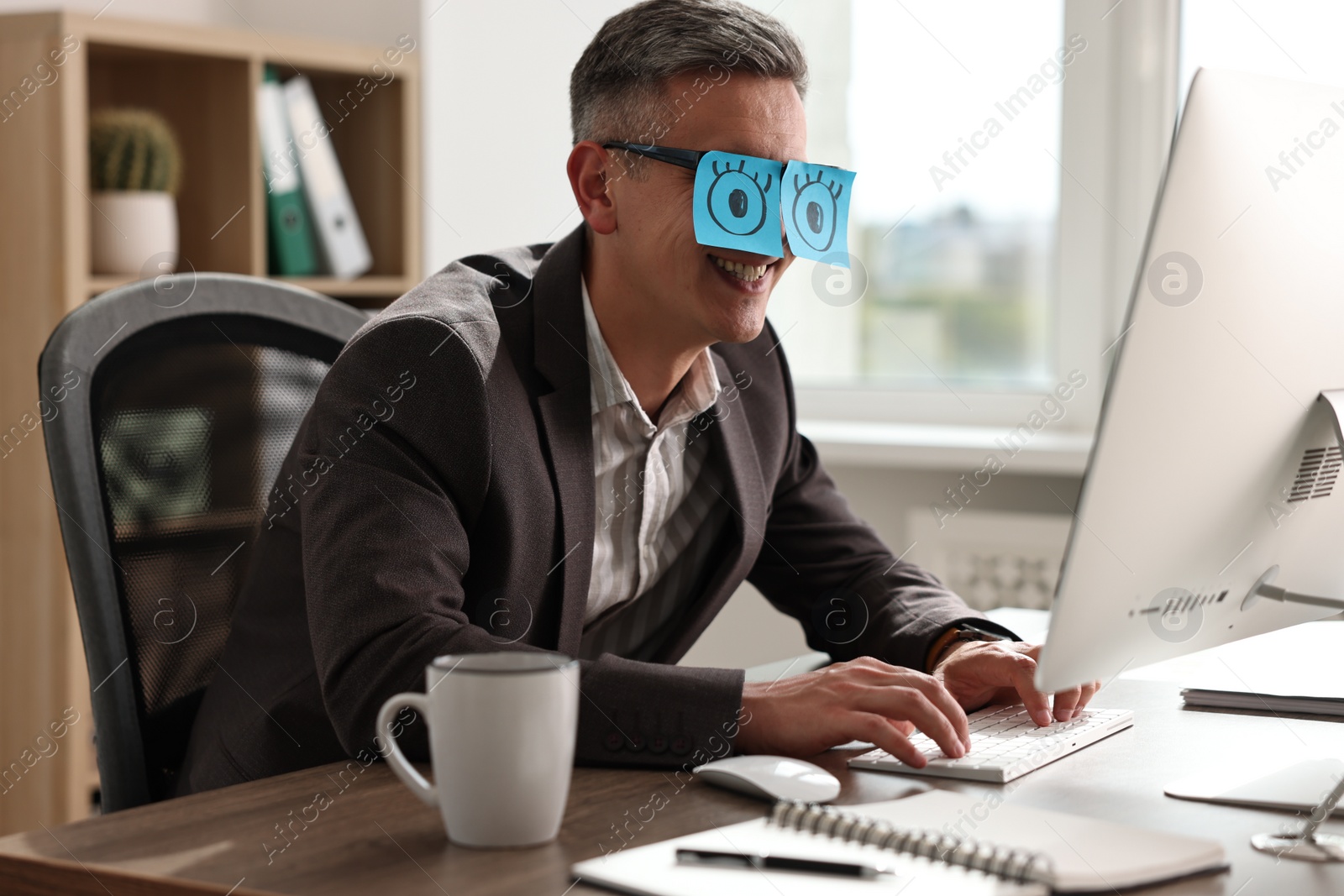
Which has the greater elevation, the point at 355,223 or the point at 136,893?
the point at 355,223

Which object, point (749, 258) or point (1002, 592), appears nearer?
point (749, 258)

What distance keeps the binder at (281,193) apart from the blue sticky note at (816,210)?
1505 millimetres

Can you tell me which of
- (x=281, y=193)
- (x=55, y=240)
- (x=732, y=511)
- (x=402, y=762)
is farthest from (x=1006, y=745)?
(x=281, y=193)

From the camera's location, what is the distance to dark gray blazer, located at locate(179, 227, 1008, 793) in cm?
103

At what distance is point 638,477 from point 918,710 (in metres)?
0.56

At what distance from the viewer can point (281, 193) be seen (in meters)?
2.58

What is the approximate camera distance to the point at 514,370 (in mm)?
1291

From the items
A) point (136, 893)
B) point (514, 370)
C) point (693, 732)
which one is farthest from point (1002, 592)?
point (136, 893)

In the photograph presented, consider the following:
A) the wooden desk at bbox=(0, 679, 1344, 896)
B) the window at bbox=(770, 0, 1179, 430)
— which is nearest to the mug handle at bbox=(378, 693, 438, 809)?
the wooden desk at bbox=(0, 679, 1344, 896)

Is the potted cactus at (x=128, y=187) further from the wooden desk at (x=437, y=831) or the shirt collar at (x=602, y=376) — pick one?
the wooden desk at (x=437, y=831)

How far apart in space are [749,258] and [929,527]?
53.5 inches

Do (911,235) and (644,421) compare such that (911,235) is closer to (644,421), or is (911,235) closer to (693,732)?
(644,421)

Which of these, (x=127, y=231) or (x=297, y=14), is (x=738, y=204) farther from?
(x=297, y=14)

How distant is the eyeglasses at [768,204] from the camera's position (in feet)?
4.14
